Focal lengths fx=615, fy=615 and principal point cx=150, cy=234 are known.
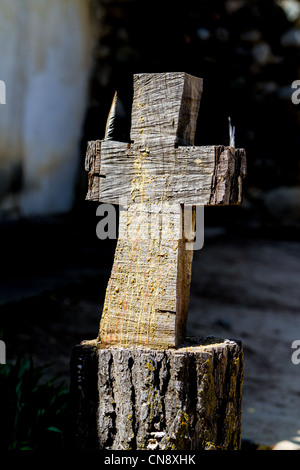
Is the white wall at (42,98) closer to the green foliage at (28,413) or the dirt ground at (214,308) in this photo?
the dirt ground at (214,308)

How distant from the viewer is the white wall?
493 centimetres

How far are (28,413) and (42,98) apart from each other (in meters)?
3.33

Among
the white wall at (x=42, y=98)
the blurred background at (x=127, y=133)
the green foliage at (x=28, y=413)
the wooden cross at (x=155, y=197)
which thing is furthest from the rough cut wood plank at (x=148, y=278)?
the white wall at (x=42, y=98)

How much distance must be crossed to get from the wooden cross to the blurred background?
149 cm

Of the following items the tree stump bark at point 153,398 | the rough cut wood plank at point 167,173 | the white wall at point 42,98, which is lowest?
the tree stump bark at point 153,398

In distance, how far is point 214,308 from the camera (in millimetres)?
5820

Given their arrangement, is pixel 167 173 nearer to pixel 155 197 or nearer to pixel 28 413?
pixel 155 197

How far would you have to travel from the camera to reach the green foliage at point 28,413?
254 centimetres

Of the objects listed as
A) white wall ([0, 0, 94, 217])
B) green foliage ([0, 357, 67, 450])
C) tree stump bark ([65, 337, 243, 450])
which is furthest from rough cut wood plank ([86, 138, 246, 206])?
white wall ([0, 0, 94, 217])

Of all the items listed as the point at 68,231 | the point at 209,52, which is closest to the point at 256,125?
the point at 209,52

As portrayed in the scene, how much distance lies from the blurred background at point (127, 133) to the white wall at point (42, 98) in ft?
0.05
